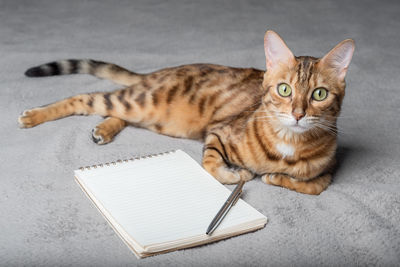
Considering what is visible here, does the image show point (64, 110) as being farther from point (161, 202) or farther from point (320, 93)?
point (320, 93)

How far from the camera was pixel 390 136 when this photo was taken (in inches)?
86.3

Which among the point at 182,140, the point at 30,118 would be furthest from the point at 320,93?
the point at 30,118

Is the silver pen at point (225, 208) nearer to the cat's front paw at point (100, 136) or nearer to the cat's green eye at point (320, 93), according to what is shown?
the cat's green eye at point (320, 93)

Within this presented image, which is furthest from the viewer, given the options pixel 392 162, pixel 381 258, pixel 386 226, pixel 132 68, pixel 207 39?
pixel 207 39

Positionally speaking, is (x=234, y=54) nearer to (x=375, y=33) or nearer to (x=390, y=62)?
(x=390, y=62)

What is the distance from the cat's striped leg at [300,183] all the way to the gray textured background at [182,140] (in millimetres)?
29

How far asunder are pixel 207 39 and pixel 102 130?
1568mm

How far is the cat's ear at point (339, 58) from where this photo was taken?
5.40 ft

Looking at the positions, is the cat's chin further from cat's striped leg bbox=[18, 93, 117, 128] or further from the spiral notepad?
cat's striped leg bbox=[18, 93, 117, 128]

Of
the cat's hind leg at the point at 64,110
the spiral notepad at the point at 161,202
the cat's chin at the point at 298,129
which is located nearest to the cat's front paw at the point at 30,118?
the cat's hind leg at the point at 64,110

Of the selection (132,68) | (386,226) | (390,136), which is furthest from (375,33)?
(386,226)

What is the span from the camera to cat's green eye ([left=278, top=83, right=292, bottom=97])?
1663mm

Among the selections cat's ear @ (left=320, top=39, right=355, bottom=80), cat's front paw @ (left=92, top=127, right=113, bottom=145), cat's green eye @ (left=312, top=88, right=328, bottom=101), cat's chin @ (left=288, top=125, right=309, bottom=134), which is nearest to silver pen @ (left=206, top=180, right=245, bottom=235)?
cat's chin @ (left=288, top=125, right=309, bottom=134)

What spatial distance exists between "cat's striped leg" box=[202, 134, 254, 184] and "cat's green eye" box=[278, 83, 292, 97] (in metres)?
0.35
